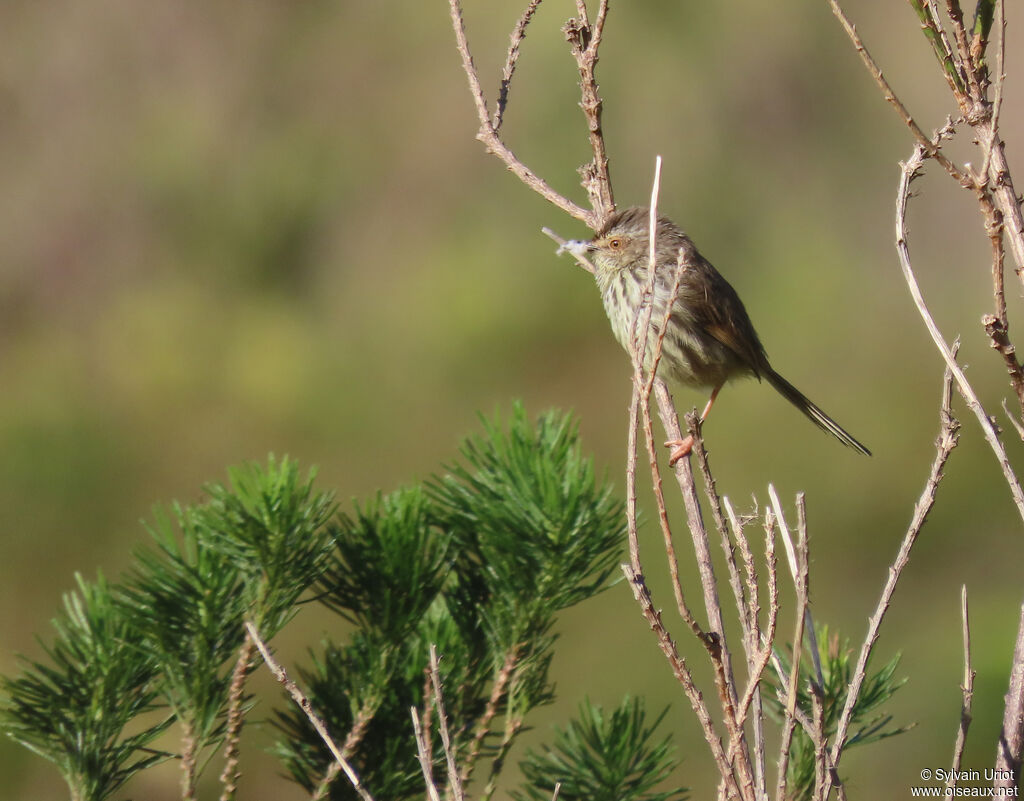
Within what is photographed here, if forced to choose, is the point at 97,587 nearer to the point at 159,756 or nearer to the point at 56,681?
the point at 56,681

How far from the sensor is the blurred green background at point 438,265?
13.2ft

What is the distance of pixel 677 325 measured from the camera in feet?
11.6

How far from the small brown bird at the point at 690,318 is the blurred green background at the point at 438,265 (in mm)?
479

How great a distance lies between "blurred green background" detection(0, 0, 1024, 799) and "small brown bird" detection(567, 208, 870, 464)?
479 millimetres

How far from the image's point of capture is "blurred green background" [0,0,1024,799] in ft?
13.2

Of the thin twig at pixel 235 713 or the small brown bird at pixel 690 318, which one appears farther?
the small brown bird at pixel 690 318

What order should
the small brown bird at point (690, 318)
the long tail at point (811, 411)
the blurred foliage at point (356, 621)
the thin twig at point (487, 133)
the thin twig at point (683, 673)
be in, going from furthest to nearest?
the long tail at point (811, 411) → the small brown bird at point (690, 318) → the thin twig at point (487, 133) → the blurred foliage at point (356, 621) → the thin twig at point (683, 673)

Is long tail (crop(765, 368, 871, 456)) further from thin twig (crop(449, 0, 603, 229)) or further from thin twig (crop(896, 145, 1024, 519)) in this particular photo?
thin twig (crop(896, 145, 1024, 519))

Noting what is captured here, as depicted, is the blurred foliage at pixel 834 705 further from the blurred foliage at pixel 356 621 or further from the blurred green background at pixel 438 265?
the blurred green background at pixel 438 265

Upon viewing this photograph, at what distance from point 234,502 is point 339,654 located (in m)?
0.29

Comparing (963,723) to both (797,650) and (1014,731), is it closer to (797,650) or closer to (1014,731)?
(1014,731)

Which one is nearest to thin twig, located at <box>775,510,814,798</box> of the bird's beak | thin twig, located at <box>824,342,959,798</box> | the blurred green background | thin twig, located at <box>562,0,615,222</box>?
thin twig, located at <box>824,342,959,798</box>

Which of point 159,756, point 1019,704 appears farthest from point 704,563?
point 159,756

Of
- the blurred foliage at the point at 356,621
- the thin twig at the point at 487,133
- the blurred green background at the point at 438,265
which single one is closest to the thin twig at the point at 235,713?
the blurred foliage at the point at 356,621
